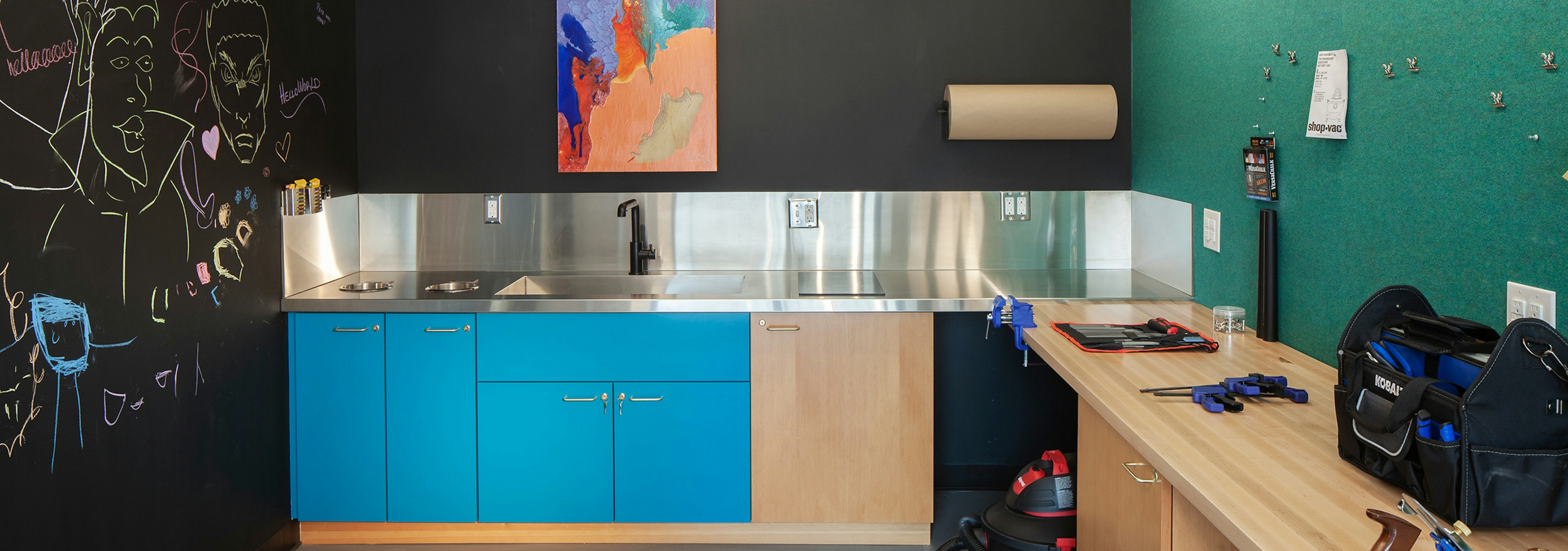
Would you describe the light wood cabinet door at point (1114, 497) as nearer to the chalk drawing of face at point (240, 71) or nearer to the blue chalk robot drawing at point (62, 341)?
the blue chalk robot drawing at point (62, 341)

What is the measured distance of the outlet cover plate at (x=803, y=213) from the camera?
374cm

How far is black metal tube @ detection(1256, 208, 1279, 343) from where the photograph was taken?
244 cm

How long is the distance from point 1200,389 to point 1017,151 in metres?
1.96

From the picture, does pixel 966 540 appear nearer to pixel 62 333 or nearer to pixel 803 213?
pixel 803 213

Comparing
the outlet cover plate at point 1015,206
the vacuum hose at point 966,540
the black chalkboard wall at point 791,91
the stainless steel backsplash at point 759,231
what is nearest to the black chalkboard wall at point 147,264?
the black chalkboard wall at point 791,91

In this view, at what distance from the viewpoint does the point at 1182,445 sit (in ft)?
5.32

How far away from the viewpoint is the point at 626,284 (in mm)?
3732

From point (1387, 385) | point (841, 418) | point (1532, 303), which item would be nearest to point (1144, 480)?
point (1387, 385)

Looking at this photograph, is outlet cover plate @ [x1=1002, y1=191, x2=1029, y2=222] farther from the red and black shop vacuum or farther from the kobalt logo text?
the kobalt logo text

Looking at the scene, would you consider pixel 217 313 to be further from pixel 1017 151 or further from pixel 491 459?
pixel 1017 151

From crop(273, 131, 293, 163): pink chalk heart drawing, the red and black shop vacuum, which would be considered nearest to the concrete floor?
the red and black shop vacuum

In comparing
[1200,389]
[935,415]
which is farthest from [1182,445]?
[935,415]

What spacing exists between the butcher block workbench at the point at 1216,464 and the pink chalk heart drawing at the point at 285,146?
2.33m

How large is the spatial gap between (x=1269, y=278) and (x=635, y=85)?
2.22 m
